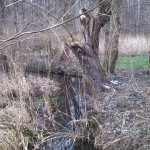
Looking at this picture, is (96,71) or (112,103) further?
(96,71)

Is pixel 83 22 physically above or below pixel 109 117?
above

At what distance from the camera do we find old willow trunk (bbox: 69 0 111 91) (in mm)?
7656

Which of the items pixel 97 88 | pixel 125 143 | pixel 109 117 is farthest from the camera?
pixel 97 88

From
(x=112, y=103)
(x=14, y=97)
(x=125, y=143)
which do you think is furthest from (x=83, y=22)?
(x=125, y=143)

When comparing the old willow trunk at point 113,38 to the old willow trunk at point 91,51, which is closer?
the old willow trunk at point 91,51

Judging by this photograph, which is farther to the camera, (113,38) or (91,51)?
(113,38)

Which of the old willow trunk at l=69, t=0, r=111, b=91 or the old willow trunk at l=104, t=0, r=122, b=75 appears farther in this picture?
the old willow trunk at l=104, t=0, r=122, b=75

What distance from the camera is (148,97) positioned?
6.12 metres

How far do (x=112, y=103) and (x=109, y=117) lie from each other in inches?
32.3

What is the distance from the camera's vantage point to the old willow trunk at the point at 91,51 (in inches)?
301

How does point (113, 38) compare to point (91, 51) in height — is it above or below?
above

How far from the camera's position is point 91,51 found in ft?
25.6

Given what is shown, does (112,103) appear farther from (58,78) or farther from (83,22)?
(58,78)

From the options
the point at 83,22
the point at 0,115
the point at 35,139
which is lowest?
the point at 35,139
